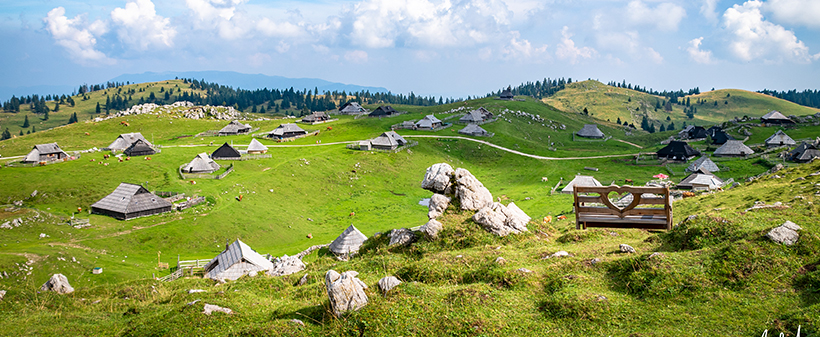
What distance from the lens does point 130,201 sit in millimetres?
47000

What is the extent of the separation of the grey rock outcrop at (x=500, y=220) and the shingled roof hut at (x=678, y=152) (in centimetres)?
7592

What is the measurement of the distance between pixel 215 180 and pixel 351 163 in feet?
79.4

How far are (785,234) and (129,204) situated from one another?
2142 inches

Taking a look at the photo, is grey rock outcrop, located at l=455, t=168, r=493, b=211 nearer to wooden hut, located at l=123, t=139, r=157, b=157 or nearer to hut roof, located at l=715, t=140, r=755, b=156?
wooden hut, located at l=123, t=139, r=157, b=157

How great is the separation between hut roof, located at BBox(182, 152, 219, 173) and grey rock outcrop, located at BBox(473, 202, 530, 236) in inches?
2179

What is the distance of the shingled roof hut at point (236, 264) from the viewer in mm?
32688

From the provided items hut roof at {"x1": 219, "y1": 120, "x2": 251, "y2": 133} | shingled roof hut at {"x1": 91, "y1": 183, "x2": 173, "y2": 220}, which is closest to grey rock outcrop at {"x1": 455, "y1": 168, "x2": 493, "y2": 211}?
shingled roof hut at {"x1": 91, "y1": 183, "x2": 173, "y2": 220}

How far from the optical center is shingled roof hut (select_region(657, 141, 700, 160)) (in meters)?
83.6

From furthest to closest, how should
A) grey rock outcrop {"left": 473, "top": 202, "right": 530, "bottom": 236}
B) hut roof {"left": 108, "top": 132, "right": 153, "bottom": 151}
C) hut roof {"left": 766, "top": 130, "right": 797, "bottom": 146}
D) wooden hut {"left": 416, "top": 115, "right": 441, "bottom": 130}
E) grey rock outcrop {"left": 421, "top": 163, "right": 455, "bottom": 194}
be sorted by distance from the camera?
wooden hut {"left": 416, "top": 115, "right": 441, "bottom": 130} < hut roof {"left": 766, "top": 130, "right": 797, "bottom": 146} < hut roof {"left": 108, "top": 132, "right": 153, "bottom": 151} < grey rock outcrop {"left": 421, "top": 163, "right": 455, "bottom": 194} < grey rock outcrop {"left": 473, "top": 202, "right": 530, "bottom": 236}

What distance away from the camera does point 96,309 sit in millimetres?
18203

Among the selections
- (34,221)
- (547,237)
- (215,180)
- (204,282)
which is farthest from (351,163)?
(547,237)

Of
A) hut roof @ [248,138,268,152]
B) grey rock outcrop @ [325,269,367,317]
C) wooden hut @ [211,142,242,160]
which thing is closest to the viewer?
grey rock outcrop @ [325,269,367,317]

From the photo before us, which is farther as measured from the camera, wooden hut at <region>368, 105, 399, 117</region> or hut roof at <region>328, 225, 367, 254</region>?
wooden hut at <region>368, 105, 399, 117</region>

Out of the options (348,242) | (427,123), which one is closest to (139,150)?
(348,242)
